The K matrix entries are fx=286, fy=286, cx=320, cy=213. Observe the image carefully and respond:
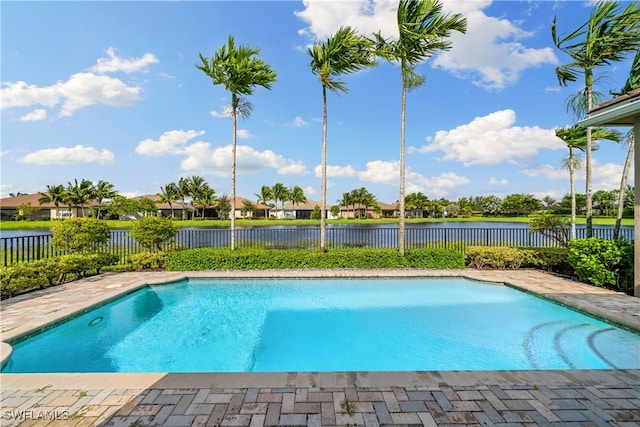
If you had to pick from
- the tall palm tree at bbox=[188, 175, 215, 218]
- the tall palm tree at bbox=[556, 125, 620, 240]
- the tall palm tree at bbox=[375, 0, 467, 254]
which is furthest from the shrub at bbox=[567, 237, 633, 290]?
the tall palm tree at bbox=[188, 175, 215, 218]

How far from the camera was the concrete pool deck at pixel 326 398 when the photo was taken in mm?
2123

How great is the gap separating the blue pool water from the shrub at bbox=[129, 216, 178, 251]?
2179 millimetres

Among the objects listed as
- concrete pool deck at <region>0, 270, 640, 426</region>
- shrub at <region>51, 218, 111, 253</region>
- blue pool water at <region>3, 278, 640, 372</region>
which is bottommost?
blue pool water at <region>3, 278, 640, 372</region>

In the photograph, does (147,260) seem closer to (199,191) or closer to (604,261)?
(604,261)

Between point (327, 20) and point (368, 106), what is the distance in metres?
6.87

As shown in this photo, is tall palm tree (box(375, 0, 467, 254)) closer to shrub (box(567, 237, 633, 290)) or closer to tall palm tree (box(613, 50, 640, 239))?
shrub (box(567, 237, 633, 290))

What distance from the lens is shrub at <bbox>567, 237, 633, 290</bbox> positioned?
585 cm

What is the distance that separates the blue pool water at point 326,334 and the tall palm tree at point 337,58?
10.9 ft

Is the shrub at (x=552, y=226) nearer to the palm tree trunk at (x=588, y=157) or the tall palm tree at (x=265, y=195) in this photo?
the palm tree trunk at (x=588, y=157)

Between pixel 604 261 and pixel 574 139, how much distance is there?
4690 millimetres

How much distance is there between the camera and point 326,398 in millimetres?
2383

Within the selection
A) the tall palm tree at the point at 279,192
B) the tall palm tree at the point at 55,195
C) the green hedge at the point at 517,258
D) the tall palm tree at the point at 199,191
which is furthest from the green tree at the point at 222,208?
the green hedge at the point at 517,258

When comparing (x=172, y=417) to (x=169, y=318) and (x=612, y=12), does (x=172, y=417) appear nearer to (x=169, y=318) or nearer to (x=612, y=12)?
(x=169, y=318)

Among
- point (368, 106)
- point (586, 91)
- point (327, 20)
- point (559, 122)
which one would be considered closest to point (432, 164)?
point (368, 106)
